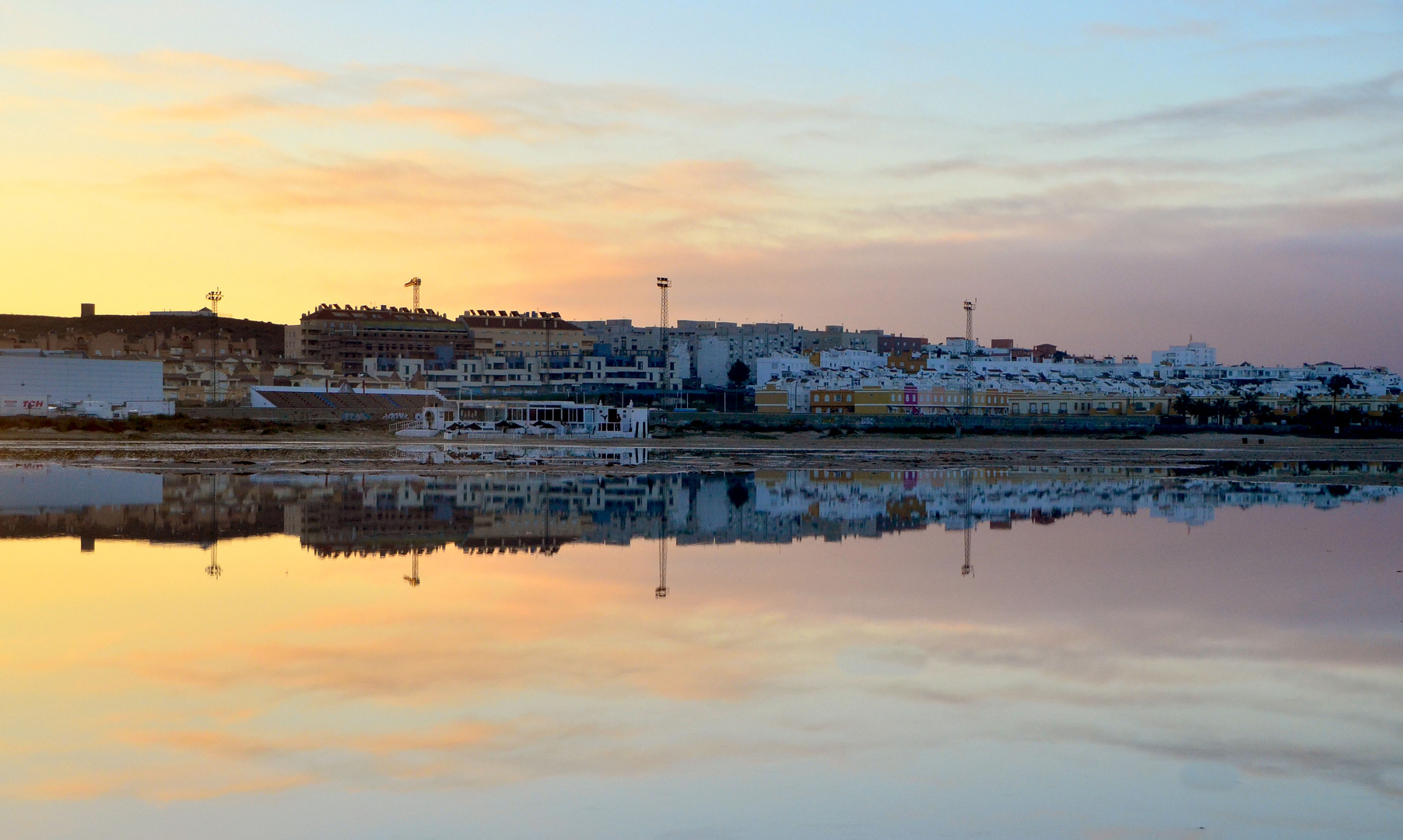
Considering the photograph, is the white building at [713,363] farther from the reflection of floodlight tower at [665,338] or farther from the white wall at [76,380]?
the white wall at [76,380]

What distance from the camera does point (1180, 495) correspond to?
3100 cm

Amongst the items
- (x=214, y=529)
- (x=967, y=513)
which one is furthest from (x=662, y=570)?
(x=967, y=513)

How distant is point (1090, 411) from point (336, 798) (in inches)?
3850

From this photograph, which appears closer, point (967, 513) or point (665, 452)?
point (967, 513)

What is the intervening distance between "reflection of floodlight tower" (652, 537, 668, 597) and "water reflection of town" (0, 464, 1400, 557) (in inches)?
29.6

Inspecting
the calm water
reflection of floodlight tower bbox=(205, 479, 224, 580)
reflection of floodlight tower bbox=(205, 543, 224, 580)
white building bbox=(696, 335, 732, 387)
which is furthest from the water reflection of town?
white building bbox=(696, 335, 732, 387)

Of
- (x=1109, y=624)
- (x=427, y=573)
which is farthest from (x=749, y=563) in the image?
(x=1109, y=624)

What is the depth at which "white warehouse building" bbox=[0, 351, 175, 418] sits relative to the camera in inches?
2810

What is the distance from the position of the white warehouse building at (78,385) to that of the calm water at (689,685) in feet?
189

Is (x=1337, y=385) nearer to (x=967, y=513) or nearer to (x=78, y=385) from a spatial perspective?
(x=78, y=385)

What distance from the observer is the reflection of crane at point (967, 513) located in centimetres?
1712

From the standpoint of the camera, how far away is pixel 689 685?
32.1 feet

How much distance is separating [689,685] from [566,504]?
55.8 feet

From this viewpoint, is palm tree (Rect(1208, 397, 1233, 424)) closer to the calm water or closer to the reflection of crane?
the reflection of crane
